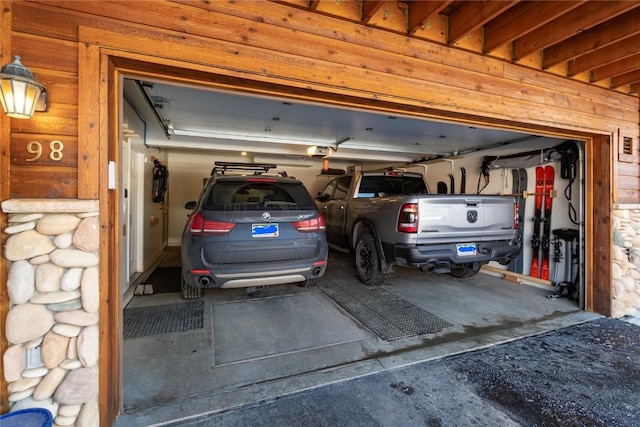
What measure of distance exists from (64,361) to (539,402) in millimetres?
3033

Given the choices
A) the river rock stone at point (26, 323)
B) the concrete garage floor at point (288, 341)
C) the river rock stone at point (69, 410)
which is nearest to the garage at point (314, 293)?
the concrete garage floor at point (288, 341)

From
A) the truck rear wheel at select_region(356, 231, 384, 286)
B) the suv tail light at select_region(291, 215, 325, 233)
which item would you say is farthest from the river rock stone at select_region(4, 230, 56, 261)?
the truck rear wheel at select_region(356, 231, 384, 286)

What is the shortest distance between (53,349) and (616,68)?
5.49 m

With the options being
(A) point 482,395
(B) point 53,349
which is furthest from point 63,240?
(A) point 482,395

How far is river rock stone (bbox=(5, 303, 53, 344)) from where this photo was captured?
4.93 feet

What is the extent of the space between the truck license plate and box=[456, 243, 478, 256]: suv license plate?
232 cm

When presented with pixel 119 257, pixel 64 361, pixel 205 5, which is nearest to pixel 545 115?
pixel 205 5

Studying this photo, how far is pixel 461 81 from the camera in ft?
8.86

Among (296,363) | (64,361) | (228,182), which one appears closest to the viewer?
(64,361)

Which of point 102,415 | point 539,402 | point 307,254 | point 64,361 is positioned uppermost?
point 307,254

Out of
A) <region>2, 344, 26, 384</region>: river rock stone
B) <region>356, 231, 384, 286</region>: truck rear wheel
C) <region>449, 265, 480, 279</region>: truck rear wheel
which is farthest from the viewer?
<region>449, 265, 480, 279</region>: truck rear wheel

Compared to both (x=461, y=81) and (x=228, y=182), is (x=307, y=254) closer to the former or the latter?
(x=228, y=182)

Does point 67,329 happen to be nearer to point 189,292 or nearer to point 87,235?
point 87,235

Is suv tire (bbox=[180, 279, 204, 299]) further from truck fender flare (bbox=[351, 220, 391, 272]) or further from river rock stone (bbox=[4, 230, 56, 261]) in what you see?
truck fender flare (bbox=[351, 220, 391, 272])
